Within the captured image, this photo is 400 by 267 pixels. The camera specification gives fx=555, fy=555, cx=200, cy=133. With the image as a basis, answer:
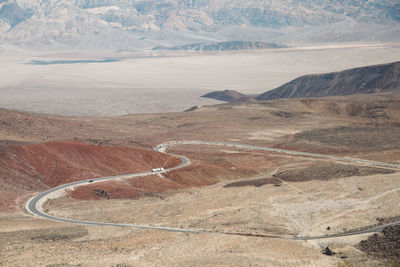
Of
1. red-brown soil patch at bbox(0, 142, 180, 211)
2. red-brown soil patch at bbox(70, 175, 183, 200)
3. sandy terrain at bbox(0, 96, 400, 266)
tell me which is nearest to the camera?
sandy terrain at bbox(0, 96, 400, 266)

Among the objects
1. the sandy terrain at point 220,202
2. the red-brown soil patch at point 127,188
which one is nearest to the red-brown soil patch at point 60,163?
the sandy terrain at point 220,202

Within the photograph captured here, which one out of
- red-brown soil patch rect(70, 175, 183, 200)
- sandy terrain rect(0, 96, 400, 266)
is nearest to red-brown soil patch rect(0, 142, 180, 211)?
sandy terrain rect(0, 96, 400, 266)

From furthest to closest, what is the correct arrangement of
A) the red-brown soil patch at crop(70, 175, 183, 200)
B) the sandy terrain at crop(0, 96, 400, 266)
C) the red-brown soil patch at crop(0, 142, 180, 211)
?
the red-brown soil patch at crop(0, 142, 180, 211) < the red-brown soil patch at crop(70, 175, 183, 200) < the sandy terrain at crop(0, 96, 400, 266)

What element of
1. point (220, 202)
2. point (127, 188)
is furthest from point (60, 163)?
point (220, 202)

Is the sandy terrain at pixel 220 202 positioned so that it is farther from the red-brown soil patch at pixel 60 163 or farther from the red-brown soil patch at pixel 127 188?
the red-brown soil patch at pixel 60 163

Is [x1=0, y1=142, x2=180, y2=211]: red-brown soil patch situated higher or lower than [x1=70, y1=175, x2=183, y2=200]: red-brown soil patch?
higher

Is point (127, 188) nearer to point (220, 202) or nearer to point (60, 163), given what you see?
point (60, 163)

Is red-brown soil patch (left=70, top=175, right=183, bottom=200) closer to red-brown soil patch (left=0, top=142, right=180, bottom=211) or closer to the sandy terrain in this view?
the sandy terrain
